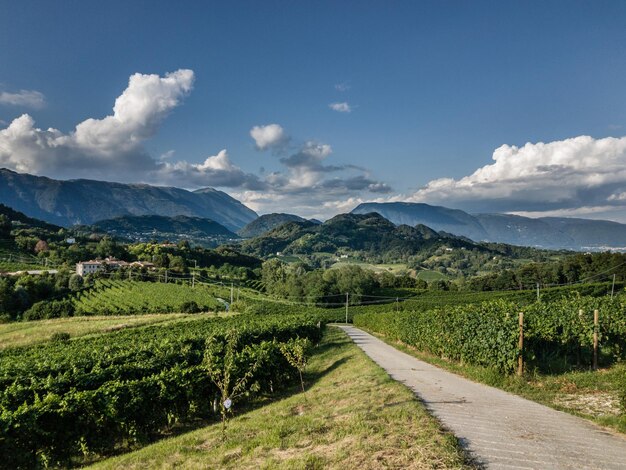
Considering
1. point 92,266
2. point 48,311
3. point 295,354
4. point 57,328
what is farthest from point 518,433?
point 92,266

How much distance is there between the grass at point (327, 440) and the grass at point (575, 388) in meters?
4.27

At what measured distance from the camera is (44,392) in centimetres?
1182

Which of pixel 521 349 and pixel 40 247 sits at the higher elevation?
pixel 521 349

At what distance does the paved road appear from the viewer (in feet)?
21.0

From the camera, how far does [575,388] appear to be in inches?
492

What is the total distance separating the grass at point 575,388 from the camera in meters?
9.67

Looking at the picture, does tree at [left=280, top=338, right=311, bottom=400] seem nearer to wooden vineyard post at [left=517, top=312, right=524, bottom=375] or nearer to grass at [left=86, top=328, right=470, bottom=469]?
grass at [left=86, top=328, right=470, bottom=469]

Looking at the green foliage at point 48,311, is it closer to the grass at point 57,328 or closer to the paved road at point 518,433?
the grass at point 57,328

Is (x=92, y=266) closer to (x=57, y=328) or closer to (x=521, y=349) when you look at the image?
(x=57, y=328)

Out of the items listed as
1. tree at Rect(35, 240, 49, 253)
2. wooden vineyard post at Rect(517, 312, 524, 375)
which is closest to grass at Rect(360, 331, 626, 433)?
wooden vineyard post at Rect(517, 312, 524, 375)

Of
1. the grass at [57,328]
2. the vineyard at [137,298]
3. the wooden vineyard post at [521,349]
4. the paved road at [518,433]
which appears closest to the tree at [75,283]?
the vineyard at [137,298]

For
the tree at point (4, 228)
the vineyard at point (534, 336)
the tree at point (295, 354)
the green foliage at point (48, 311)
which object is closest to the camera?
the tree at point (295, 354)

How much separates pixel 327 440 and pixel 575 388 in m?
9.97

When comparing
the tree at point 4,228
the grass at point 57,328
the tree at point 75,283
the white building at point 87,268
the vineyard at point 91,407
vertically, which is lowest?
the grass at point 57,328
